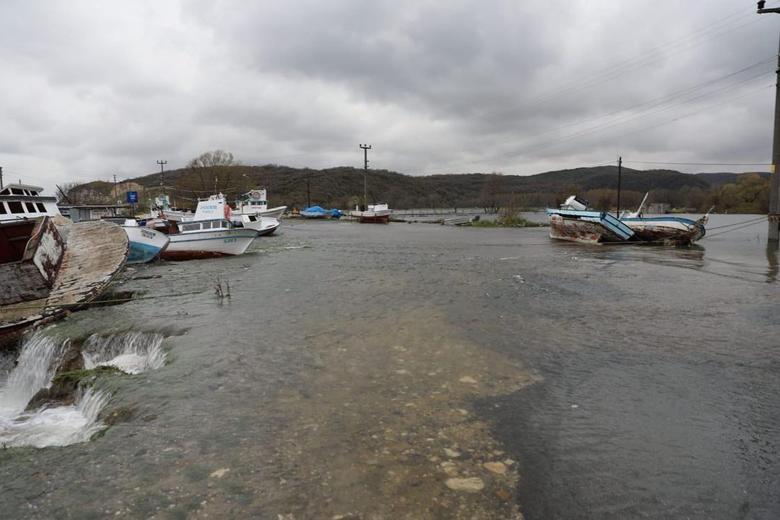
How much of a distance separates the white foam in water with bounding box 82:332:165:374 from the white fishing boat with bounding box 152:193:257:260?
1603 cm

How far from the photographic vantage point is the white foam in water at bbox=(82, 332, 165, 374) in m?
8.24

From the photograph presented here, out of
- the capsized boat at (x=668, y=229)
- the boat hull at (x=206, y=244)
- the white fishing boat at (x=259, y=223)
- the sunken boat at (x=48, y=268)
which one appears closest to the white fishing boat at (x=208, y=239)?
the boat hull at (x=206, y=244)

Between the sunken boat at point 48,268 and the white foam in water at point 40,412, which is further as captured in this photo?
the sunken boat at point 48,268

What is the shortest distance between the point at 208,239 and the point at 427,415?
73.7ft

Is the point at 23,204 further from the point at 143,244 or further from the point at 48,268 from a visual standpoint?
the point at 48,268

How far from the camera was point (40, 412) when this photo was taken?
6.65 metres

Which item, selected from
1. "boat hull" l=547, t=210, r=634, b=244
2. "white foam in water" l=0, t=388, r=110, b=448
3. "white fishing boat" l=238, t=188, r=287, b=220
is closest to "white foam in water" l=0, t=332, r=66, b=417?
"white foam in water" l=0, t=388, r=110, b=448

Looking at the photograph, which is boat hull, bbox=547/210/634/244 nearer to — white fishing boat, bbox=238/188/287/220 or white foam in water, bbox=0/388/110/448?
white fishing boat, bbox=238/188/287/220

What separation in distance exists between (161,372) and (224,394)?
162 centimetres

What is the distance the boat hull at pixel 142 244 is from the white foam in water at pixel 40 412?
1537cm

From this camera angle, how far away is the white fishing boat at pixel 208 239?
24750 millimetres

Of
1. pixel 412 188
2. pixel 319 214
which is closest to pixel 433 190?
pixel 412 188

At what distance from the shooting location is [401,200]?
17238cm

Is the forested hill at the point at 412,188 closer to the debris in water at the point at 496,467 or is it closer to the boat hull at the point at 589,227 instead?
the boat hull at the point at 589,227
